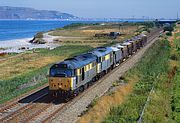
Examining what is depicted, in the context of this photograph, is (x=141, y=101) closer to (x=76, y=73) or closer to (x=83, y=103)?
(x=83, y=103)

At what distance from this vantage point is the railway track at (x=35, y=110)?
1091 inches

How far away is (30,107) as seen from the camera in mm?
31062

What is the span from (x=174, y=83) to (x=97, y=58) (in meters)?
8.85

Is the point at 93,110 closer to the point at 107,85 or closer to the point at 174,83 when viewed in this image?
the point at 107,85

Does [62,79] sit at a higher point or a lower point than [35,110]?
higher

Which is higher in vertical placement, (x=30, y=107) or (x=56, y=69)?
(x=56, y=69)

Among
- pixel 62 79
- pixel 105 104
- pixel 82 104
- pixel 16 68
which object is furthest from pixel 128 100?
pixel 16 68

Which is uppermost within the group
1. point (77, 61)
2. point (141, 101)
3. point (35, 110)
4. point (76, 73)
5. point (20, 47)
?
point (77, 61)

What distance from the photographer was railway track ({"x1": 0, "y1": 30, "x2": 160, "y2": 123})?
90.9ft

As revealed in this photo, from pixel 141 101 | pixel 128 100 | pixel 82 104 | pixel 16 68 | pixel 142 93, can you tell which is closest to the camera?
pixel 141 101

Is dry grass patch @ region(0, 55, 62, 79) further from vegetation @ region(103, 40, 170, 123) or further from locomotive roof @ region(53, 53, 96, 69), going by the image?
vegetation @ region(103, 40, 170, 123)

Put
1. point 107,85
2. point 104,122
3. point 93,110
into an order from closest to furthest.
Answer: point 104,122 < point 93,110 < point 107,85

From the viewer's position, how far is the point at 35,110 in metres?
30.2

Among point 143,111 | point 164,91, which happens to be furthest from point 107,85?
point 143,111
